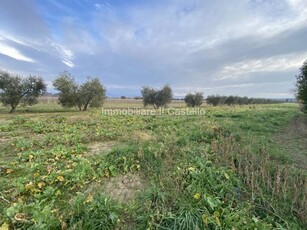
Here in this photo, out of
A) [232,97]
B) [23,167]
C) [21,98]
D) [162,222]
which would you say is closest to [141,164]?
[162,222]

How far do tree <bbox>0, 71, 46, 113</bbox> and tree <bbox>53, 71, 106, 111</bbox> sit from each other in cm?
212

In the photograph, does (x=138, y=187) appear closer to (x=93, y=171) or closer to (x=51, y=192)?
(x=93, y=171)

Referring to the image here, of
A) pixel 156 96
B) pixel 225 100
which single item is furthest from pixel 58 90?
pixel 225 100

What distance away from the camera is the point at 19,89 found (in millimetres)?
21391

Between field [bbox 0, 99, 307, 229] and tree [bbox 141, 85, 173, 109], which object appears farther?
tree [bbox 141, 85, 173, 109]

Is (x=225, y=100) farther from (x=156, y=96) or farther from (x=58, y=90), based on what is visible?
(x=58, y=90)

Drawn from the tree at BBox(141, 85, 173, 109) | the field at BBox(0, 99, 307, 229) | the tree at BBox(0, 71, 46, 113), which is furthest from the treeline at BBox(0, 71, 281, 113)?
the field at BBox(0, 99, 307, 229)

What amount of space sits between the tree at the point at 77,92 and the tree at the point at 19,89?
2.12m

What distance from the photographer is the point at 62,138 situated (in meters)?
6.52

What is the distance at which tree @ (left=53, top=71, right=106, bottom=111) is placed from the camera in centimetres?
2342

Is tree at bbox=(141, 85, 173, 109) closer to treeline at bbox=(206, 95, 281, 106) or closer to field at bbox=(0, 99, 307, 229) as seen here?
treeline at bbox=(206, 95, 281, 106)

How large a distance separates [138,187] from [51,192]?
1491 mm

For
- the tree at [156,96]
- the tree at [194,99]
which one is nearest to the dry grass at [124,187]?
the tree at [156,96]

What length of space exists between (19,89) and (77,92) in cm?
629
